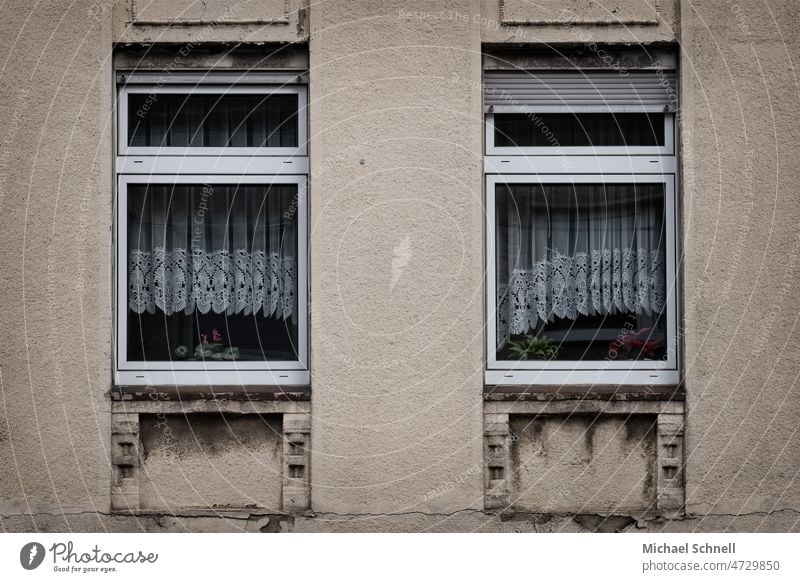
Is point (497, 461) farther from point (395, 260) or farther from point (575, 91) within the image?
point (575, 91)

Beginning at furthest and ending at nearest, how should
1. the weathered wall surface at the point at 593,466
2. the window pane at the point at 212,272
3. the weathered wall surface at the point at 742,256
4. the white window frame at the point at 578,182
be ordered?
the window pane at the point at 212,272 < the white window frame at the point at 578,182 < the weathered wall surface at the point at 593,466 < the weathered wall surface at the point at 742,256

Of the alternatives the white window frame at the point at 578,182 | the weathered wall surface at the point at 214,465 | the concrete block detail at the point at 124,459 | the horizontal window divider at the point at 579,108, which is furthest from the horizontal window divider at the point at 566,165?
the concrete block detail at the point at 124,459

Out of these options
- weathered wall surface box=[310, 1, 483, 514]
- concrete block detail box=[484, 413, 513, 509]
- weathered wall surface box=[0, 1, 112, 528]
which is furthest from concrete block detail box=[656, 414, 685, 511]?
weathered wall surface box=[0, 1, 112, 528]

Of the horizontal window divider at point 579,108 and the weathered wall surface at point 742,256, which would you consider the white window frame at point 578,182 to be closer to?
the horizontal window divider at point 579,108

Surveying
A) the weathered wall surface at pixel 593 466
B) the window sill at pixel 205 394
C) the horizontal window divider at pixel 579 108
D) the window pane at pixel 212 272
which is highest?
the horizontal window divider at pixel 579 108

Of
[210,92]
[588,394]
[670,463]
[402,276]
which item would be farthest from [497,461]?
[210,92]

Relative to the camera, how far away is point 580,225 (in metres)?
Answer: 7.19

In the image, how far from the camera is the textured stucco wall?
6.79m

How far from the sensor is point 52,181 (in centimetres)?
686

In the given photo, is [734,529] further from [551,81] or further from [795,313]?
[551,81]

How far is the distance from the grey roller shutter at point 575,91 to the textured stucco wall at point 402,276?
27cm

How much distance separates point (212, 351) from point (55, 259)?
118 cm

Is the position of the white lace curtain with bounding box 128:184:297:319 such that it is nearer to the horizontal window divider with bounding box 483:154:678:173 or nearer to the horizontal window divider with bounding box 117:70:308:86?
the horizontal window divider with bounding box 117:70:308:86

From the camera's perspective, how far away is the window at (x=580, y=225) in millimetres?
7070
